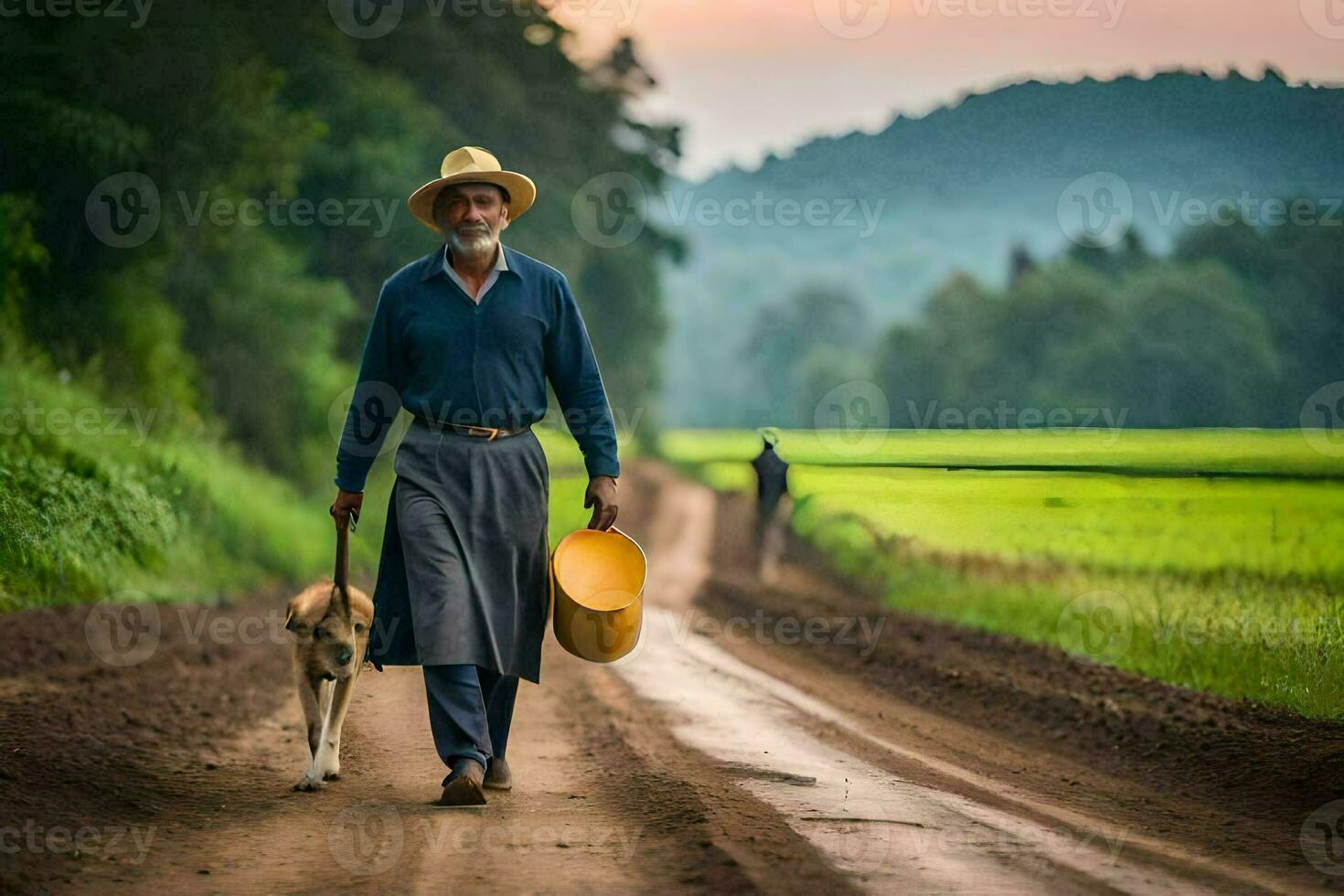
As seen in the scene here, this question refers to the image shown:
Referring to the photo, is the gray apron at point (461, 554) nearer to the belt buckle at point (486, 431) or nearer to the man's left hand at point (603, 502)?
the belt buckle at point (486, 431)

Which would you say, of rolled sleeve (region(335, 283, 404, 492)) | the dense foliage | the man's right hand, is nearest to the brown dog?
the man's right hand

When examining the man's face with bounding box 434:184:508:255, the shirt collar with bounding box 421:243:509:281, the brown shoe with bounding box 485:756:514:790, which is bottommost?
the brown shoe with bounding box 485:756:514:790

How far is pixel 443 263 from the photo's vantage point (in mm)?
7258

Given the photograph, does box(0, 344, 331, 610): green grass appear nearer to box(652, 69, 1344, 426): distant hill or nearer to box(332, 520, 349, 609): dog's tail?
box(332, 520, 349, 609): dog's tail

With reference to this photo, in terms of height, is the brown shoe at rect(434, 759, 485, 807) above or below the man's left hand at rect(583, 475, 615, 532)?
below

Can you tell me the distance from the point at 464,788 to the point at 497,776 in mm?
659

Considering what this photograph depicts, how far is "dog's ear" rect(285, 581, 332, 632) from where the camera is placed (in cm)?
748

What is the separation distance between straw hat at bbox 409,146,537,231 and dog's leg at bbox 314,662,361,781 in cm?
245

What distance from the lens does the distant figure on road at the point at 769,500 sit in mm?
21453

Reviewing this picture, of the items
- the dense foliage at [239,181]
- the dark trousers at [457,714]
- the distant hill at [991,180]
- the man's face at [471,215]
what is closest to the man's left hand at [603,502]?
the dark trousers at [457,714]

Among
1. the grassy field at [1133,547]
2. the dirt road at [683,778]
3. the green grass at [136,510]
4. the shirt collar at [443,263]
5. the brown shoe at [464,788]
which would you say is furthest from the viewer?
the green grass at [136,510]

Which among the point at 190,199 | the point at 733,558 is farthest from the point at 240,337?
the point at 733,558

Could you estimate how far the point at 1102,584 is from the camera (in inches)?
547

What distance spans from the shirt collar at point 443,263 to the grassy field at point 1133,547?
226 inches
